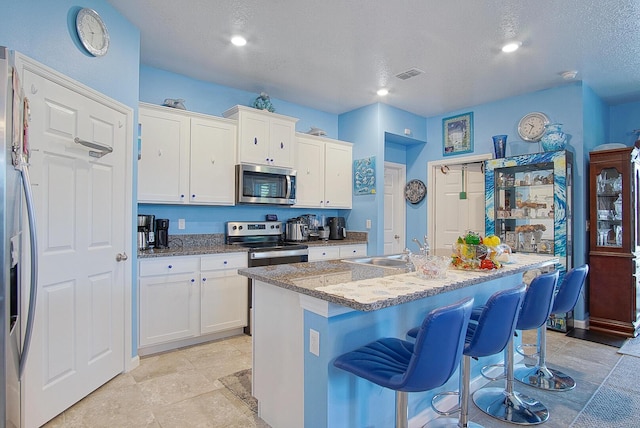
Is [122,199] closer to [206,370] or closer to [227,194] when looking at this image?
[227,194]

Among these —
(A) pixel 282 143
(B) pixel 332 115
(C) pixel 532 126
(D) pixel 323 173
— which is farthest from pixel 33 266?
(C) pixel 532 126

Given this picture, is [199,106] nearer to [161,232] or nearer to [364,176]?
[161,232]

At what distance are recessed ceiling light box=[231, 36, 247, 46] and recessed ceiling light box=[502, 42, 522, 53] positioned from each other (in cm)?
229

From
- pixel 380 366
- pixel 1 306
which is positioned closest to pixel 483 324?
pixel 380 366

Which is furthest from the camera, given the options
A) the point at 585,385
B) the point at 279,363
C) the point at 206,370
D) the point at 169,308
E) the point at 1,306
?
the point at 169,308

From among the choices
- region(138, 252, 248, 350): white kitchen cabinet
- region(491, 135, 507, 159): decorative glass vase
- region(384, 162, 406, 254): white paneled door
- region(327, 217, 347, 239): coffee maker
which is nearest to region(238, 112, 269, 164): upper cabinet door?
region(138, 252, 248, 350): white kitchen cabinet

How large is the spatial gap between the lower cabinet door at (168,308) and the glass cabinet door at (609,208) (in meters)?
4.36

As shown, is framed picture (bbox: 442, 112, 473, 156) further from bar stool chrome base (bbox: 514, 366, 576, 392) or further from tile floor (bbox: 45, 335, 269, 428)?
tile floor (bbox: 45, 335, 269, 428)

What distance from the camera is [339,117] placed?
17.0 feet

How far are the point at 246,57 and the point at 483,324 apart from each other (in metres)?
3.00

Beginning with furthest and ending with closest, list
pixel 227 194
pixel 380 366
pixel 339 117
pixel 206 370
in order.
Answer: pixel 339 117 → pixel 227 194 → pixel 206 370 → pixel 380 366

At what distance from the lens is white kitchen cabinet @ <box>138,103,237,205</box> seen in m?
3.23

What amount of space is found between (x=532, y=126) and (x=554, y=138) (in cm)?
42

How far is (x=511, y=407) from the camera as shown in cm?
220
